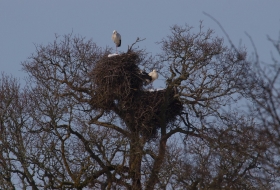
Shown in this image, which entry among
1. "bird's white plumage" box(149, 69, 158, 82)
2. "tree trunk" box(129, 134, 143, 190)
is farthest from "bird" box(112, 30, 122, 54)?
"tree trunk" box(129, 134, 143, 190)

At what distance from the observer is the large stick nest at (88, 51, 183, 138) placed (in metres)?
16.1

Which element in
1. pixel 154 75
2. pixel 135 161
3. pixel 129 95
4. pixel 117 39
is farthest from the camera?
pixel 117 39

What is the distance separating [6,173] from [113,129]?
3009mm

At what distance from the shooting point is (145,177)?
15164 millimetres

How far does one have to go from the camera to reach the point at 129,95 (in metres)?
16.5

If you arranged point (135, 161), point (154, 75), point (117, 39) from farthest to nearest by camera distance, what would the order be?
point (117, 39)
point (154, 75)
point (135, 161)

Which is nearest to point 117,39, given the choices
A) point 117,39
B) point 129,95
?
point 117,39

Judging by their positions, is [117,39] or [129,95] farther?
[117,39]

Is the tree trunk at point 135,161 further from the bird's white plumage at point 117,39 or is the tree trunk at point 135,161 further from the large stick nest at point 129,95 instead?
the bird's white plumage at point 117,39

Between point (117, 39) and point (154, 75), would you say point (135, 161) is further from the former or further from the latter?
point (117, 39)

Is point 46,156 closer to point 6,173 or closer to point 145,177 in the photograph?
point 6,173

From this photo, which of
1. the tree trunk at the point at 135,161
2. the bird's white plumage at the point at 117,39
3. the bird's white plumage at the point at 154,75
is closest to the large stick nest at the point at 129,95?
the bird's white plumage at the point at 154,75

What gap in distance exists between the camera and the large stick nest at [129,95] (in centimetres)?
1614

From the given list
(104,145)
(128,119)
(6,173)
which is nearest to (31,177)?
(6,173)
